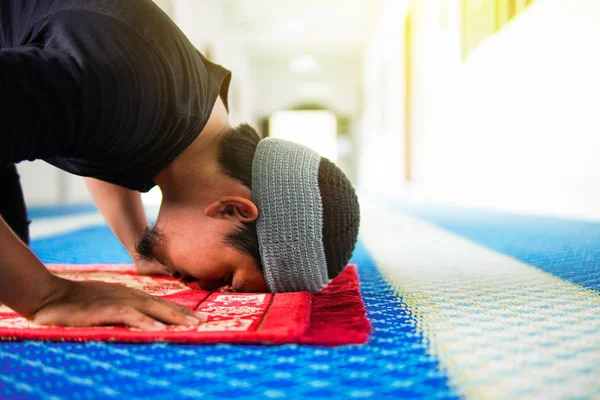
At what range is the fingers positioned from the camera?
1.98 ft

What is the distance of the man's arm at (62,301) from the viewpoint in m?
0.58

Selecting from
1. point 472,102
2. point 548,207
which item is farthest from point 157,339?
point 472,102

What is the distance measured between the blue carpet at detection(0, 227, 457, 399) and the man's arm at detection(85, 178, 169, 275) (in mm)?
614

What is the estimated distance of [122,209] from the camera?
3.75 feet

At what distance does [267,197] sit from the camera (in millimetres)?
793

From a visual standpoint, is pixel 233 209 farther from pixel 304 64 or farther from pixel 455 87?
pixel 304 64

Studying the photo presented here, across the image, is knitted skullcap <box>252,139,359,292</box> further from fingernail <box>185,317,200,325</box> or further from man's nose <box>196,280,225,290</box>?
fingernail <box>185,317,200,325</box>

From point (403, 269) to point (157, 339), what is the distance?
2.22 feet

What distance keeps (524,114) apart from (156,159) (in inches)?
74.2

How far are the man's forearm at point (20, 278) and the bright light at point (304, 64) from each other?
30.5 ft

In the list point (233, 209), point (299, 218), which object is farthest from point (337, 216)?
point (233, 209)

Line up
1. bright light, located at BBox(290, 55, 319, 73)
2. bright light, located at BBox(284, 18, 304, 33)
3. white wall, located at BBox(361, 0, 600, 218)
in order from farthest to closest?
bright light, located at BBox(290, 55, 319, 73), bright light, located at BBox(284, 18, 304, 33), white wall, located at BBox(361, 0, 600, 218)

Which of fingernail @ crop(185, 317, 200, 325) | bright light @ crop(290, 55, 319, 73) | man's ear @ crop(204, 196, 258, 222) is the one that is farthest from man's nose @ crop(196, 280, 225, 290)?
bright light @ crop(290, 55, 319, 73)

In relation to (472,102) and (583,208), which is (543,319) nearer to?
(583,208)
